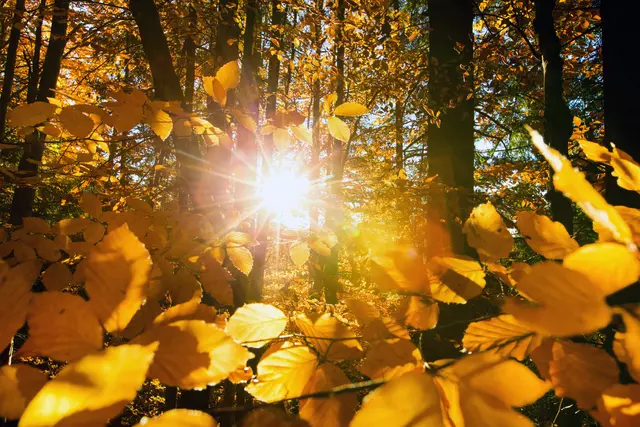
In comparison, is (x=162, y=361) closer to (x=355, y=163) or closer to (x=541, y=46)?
(x=541, y=46)

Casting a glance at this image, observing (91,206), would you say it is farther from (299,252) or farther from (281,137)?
(299,252)

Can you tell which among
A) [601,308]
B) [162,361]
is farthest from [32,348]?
[601,308]

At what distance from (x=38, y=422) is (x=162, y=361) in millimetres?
115

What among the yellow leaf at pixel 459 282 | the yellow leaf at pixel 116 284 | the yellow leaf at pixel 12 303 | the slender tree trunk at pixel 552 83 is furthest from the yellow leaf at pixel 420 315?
the slender tree trunk at pixel 552 83

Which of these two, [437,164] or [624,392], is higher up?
[437,164]

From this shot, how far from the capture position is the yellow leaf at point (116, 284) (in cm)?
36

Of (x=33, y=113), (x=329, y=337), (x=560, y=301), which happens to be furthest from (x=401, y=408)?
Result: (x=33, y=113)

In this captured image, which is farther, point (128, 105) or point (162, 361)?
point (128, 105)

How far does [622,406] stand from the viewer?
0.34m

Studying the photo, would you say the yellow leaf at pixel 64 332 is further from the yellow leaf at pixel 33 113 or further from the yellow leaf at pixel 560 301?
the yellow leaf at pixel 33 113

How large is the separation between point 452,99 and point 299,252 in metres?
2.02

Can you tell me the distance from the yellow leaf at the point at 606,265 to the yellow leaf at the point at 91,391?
0.37m

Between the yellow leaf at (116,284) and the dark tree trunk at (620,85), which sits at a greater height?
the dark tree trunk at (620,85)

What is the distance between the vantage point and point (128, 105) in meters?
0.96
